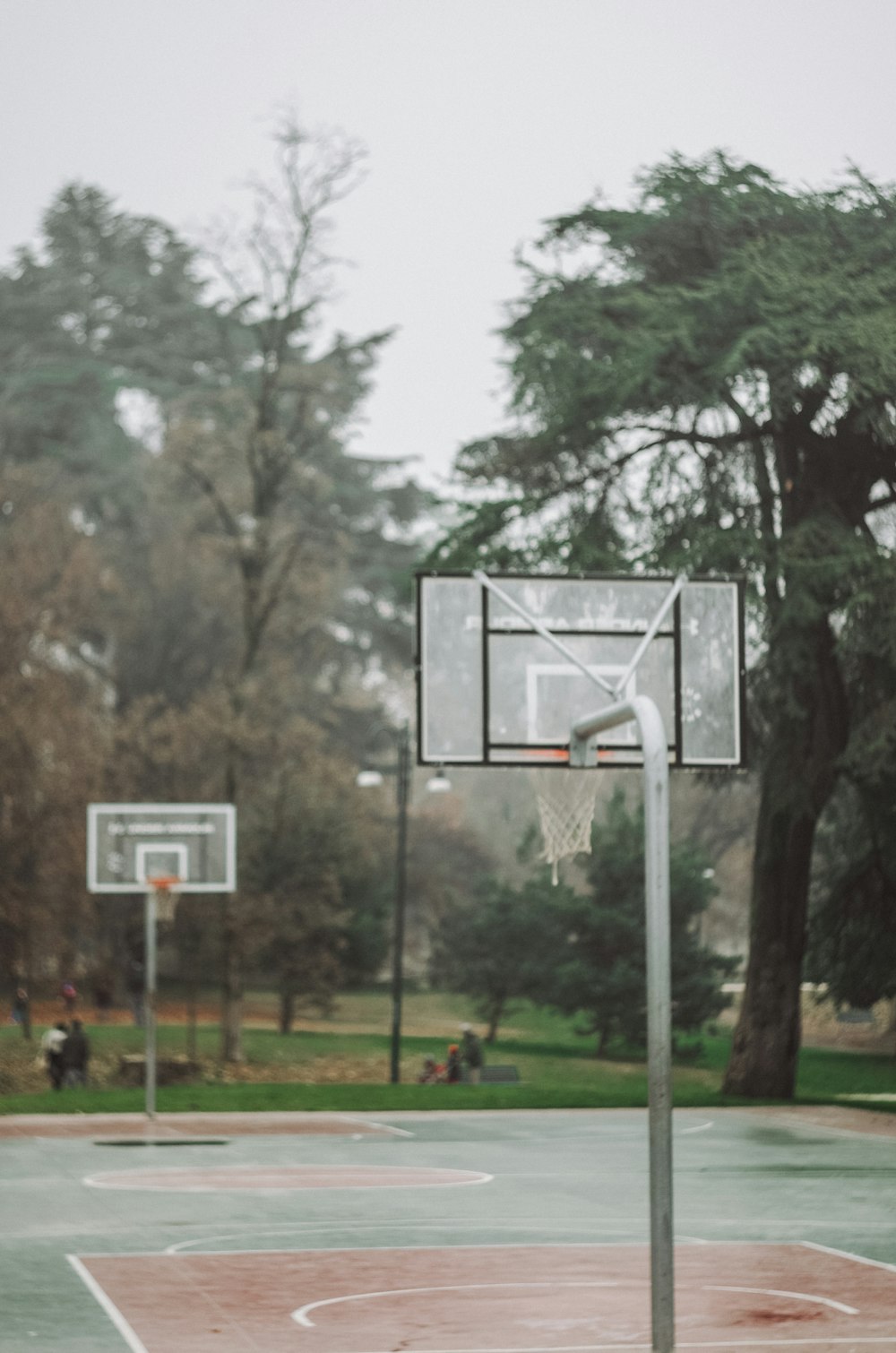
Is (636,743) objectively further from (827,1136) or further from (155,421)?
(155,421)

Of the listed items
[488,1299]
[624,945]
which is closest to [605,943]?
[624,945]

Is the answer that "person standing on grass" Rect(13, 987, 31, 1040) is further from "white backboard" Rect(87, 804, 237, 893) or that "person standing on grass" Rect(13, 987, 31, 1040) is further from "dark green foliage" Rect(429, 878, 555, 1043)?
"white backboard" Rect(87, 804, 237, 893)

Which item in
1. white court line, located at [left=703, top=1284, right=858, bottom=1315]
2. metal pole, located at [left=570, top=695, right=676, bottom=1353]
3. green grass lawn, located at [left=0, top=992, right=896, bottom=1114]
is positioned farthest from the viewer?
green grass lawn, located at [left=0, top=992, right=896, bottom=1114]

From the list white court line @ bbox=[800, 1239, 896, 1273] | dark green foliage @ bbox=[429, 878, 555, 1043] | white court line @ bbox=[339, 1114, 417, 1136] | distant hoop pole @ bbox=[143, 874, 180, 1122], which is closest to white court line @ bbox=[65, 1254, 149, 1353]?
white court line @ bbox=[800, 1239, 896, 1273]

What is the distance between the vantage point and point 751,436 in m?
30.9

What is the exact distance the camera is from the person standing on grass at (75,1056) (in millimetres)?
34969

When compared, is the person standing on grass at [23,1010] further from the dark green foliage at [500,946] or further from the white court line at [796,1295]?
the white court line at [796,1295]

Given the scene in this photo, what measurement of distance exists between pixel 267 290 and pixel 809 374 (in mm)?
18291

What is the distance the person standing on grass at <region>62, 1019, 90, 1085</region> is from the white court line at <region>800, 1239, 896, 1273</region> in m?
22.3

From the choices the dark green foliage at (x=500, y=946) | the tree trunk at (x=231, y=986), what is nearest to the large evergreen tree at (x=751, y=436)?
the tree trunk at (x=231, y=986)

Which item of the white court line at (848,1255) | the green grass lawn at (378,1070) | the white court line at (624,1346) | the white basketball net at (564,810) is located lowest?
the green grass lawn at (378,1070)

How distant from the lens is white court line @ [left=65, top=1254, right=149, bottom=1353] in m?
10.5

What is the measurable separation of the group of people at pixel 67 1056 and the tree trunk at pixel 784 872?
11.2 meters

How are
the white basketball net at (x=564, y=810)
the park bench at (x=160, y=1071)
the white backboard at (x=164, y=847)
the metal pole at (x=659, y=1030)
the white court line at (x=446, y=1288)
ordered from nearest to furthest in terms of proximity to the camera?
the metal pole at (x=659, y=1030) → the white court line at (x=446, y=1288) → the white basketball net at (x=564, y=810) → the white backboard at (x=164, y=847) → the park bench at (x=160, y=1071)
